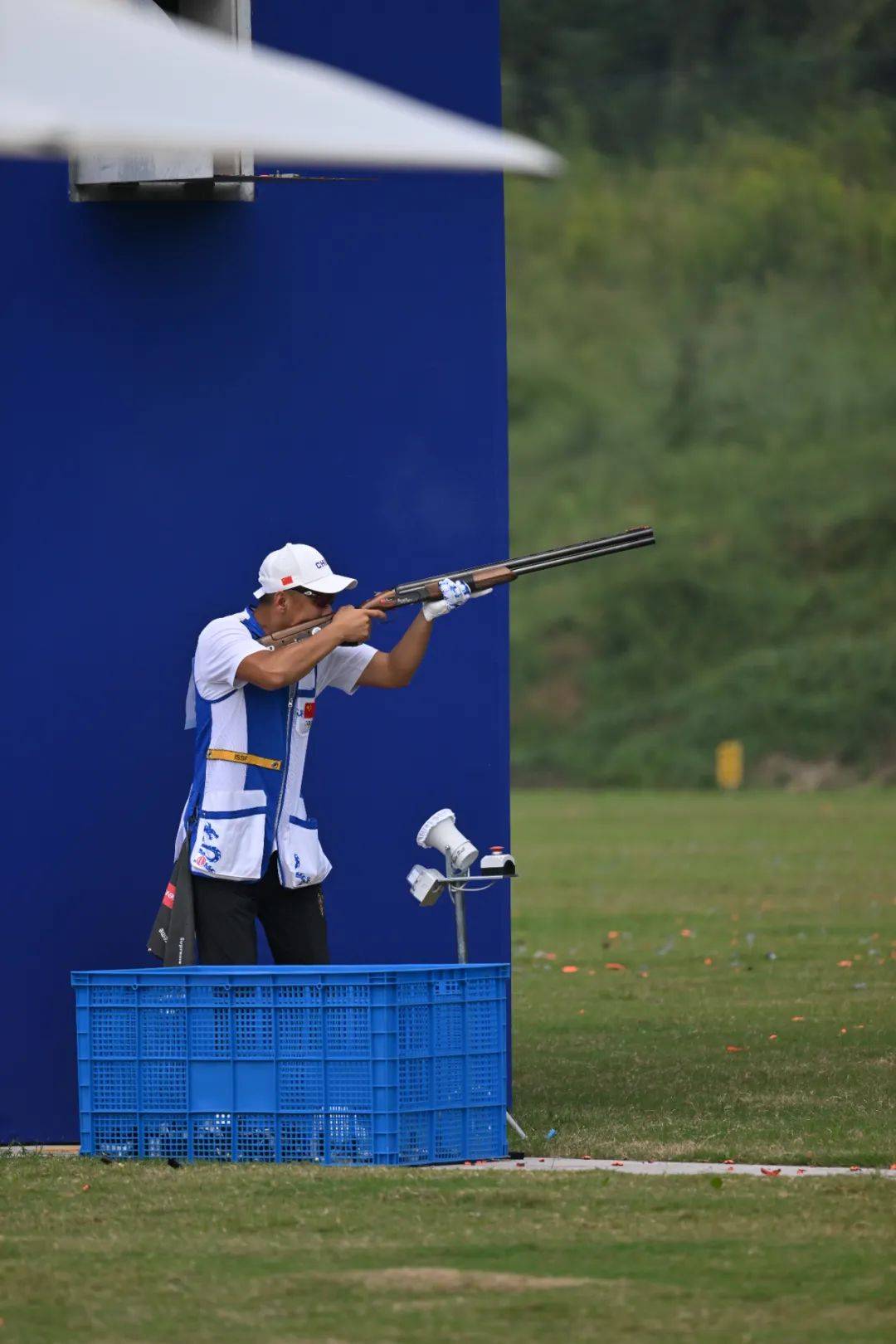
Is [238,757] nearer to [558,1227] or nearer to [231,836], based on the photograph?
[231,836]

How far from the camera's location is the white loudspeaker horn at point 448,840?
274 inches

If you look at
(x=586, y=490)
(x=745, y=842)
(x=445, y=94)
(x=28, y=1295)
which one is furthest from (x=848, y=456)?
(x=28, y=1295)

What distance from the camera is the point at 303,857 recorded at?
6.88 m

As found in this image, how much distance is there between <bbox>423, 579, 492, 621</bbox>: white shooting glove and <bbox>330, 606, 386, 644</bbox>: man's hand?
179 mm

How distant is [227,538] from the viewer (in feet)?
24.0

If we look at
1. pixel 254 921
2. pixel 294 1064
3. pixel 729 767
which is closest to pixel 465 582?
pixel 254 921

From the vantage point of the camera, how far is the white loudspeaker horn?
696 centimetres

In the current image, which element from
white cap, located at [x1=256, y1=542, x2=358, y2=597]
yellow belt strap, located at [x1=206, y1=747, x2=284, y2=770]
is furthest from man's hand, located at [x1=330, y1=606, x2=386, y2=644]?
yellow belt strap, located at [x1=206, y1=747, x2=284, y2=770]

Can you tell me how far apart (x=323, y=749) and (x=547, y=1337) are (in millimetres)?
3184

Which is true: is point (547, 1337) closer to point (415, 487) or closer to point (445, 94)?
point (415, 487)

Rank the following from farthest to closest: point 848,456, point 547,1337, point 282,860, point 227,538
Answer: point 848,456
point 227,538
point 282,860
point 547,1337

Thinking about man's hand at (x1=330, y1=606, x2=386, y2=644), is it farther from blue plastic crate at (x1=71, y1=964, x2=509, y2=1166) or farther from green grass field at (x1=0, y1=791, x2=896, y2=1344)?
green grass field at (x1=0, y1=791, x2=896, y2=1344)

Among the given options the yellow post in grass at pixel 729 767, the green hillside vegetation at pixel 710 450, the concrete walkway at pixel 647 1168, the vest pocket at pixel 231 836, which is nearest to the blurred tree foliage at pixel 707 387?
the green hillside vegetation at pixel 710 450

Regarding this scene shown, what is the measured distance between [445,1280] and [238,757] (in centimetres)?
223
